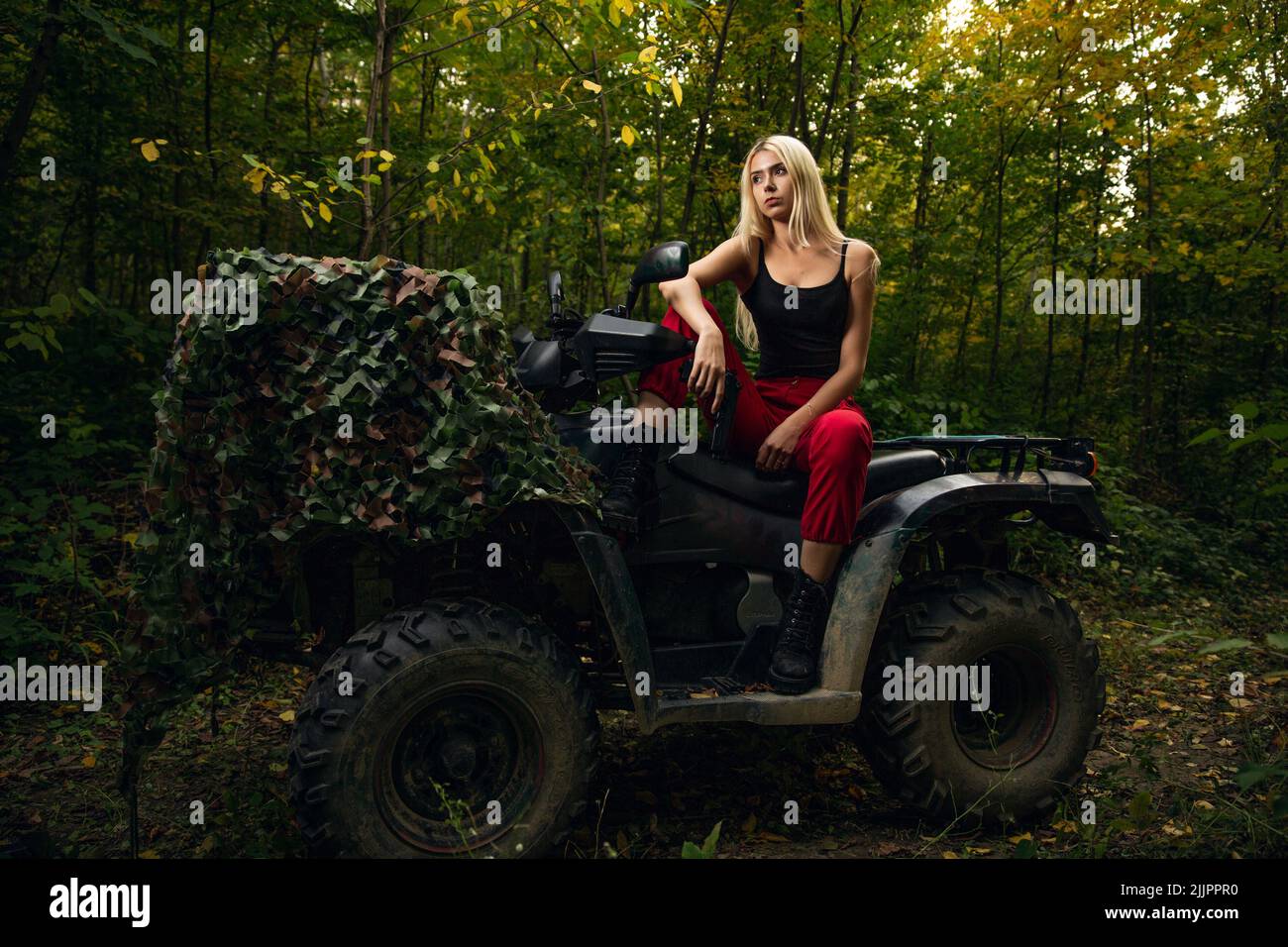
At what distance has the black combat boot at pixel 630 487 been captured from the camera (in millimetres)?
2703

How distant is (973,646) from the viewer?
3021mm

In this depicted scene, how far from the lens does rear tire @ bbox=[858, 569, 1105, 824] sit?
2963mm

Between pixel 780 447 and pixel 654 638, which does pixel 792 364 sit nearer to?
pixel 780 447

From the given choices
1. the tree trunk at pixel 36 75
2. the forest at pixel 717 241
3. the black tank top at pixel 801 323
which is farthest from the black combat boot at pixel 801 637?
the tree trunk at pixel 36 75

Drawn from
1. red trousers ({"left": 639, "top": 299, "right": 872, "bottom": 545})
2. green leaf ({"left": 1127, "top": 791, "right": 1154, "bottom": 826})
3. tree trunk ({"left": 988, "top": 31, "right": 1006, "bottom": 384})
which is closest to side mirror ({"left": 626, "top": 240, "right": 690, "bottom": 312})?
red trousers ({"left": 639, "top": 299, "right": 872, "bottom": 545})

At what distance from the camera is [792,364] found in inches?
126

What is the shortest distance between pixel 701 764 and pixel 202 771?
2004 mm

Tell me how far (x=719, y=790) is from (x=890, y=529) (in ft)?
4.22

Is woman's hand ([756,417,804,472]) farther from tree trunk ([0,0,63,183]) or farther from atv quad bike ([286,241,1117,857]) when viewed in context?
tree trunk ([0,0,63,183])

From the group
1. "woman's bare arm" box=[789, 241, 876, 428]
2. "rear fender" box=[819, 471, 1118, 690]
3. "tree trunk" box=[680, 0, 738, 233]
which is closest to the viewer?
"rear fender" box=[819, 471, 1118, 690]

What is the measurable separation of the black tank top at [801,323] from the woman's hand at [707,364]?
1.51ft

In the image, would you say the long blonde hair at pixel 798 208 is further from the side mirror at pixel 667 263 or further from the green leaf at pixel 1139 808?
the green leaf at pixel 1139 808

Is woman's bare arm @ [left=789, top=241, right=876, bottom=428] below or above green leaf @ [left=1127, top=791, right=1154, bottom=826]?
above

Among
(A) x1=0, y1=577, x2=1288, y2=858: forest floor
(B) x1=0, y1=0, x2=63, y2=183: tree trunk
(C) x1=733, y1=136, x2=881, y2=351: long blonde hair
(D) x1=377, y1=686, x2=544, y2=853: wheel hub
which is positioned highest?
(B) x1=0, y1=0, x2=63, y2=183: tree trunk
